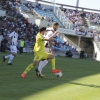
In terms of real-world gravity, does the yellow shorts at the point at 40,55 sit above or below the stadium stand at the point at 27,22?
below

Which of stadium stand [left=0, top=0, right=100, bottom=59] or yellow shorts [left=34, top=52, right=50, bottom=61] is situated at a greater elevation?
stadium stand [left=0, top=0, right=100, bottom=59]

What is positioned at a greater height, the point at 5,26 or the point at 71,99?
the point at 5,26

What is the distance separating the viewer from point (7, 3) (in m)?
42.5

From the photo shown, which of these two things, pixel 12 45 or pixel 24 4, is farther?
pixel 24 4

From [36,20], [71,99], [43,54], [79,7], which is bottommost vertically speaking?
[71,99]

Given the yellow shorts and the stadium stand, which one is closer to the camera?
the yellow shorts

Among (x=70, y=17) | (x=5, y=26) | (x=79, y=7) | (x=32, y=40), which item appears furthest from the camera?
(x=79, y=7)

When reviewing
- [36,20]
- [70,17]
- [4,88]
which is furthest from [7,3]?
[4,88]

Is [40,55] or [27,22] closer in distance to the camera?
[40,55]

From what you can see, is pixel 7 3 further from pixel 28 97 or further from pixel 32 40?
pixel 28 97

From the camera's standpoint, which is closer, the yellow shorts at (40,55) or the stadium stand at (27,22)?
the yellow shorts at (40,55)

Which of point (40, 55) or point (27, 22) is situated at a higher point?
point (27, 22)

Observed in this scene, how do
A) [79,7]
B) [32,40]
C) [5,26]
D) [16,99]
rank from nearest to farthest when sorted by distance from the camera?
1. [16,99]
2. [5,26]
3. [32,40]
4. [79,7]

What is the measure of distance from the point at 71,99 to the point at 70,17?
47.3 meters
